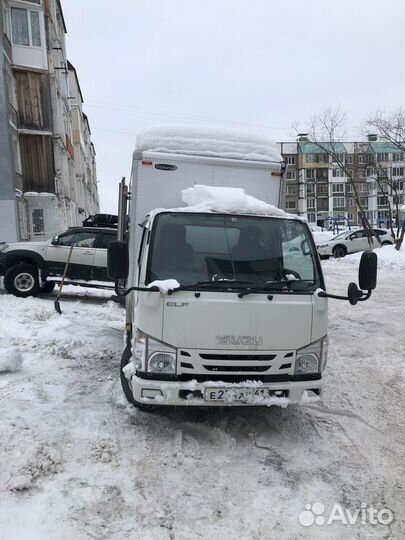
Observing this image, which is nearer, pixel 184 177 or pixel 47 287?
pixel 184 177

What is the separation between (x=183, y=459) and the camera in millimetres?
4133

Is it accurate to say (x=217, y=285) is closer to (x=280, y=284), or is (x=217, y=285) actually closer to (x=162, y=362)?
(x=280, y=284)

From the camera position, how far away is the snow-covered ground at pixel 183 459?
3.27 meters

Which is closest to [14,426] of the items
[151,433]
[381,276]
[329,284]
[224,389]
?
[151,433]

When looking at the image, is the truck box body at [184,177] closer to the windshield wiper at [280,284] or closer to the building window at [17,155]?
the windshield wiper at [280,284]

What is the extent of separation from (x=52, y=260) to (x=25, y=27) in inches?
684

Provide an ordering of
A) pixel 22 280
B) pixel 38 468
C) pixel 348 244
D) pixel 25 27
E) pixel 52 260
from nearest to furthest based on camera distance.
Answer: pixel 38 468 < pixel 22 280 < pixel 52 260 < pixel 25 27 < pixel 348 244

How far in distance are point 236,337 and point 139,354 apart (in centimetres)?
92

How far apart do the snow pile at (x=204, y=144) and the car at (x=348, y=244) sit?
20691 millimetres

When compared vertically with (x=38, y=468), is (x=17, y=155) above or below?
above

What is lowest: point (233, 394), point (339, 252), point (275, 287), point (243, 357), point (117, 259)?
point (339, 252)

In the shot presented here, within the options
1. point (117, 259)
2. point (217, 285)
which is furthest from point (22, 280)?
point (217, 285)

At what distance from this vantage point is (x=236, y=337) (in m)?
4.27

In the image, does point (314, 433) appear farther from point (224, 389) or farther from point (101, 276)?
point (101, 276)
